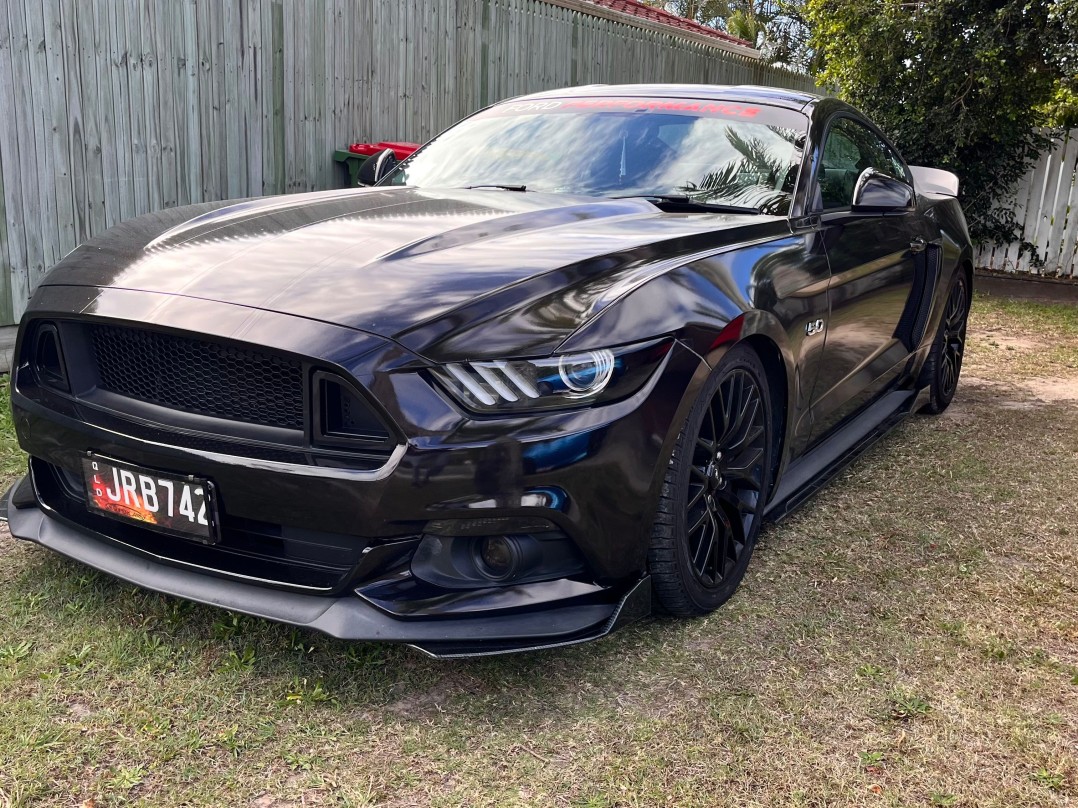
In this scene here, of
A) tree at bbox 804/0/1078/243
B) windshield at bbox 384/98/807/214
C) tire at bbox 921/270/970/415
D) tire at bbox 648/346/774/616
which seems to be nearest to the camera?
tire at bbox 648/346/774/616

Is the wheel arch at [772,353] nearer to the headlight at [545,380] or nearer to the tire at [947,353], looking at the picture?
the headlight at [545,380]

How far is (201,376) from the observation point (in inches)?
90.7

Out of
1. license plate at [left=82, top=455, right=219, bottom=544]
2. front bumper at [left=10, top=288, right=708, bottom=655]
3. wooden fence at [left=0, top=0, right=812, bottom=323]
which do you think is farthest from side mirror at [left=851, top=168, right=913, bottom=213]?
wooden fence at [left=0, top=0, right=812, bottom=323]

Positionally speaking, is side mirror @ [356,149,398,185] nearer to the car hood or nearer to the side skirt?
the car hood

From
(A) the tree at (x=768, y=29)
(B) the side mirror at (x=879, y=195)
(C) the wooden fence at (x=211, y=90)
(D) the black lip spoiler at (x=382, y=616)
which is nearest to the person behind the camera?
(D) the black lip spoiler at (x=382, y=616)

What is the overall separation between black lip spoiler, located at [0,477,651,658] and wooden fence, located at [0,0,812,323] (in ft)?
11.1

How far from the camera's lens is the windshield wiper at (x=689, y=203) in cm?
315

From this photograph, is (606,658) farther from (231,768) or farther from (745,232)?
(745,232)

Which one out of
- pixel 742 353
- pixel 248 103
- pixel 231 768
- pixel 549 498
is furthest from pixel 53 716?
pixel 248 103

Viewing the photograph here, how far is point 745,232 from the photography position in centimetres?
293

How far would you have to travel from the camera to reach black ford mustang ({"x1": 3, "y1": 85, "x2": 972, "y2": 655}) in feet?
6.99

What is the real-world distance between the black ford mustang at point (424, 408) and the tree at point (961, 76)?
7.50m

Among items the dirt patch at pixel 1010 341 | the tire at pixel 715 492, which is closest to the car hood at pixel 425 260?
the tire at pixel 715 492

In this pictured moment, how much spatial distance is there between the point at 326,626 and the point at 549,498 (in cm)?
56
